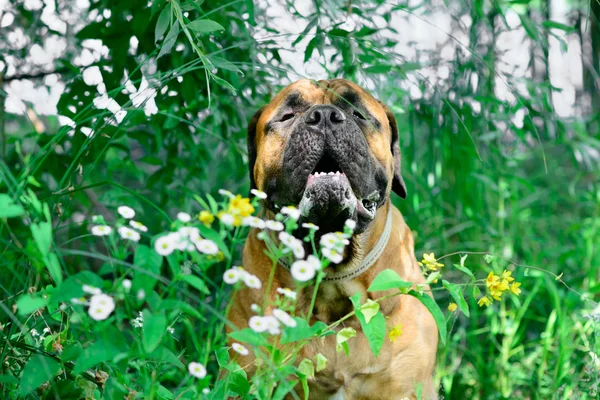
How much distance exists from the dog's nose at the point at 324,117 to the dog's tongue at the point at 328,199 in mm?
166

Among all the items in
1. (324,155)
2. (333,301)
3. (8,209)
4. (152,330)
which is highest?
(8,209)

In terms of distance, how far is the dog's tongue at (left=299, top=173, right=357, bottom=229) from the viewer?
7.14ft

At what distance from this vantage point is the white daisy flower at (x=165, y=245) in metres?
1.29

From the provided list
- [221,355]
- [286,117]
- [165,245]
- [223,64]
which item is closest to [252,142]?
[286,117]

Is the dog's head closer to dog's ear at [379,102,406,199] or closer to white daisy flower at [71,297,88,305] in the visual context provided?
dog's ear at [379,102,406,199]

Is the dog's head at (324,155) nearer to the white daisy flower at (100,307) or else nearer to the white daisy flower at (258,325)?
the white daisy flower at (258,325)

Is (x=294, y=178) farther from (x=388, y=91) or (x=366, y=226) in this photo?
(x=388, y=91)

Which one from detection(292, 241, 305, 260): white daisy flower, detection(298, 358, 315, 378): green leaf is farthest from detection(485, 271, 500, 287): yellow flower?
detection(292, 241, 305, 260): white daisy flower

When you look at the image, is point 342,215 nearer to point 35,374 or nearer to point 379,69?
point 379,69

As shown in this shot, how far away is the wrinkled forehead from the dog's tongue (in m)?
0.35

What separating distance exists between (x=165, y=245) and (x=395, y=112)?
1.87m

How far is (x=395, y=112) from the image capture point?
9.89 ft

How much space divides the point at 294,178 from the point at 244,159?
3.99 ft

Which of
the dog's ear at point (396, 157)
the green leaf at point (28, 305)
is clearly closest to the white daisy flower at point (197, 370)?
the green leaf at point (28, 305)
